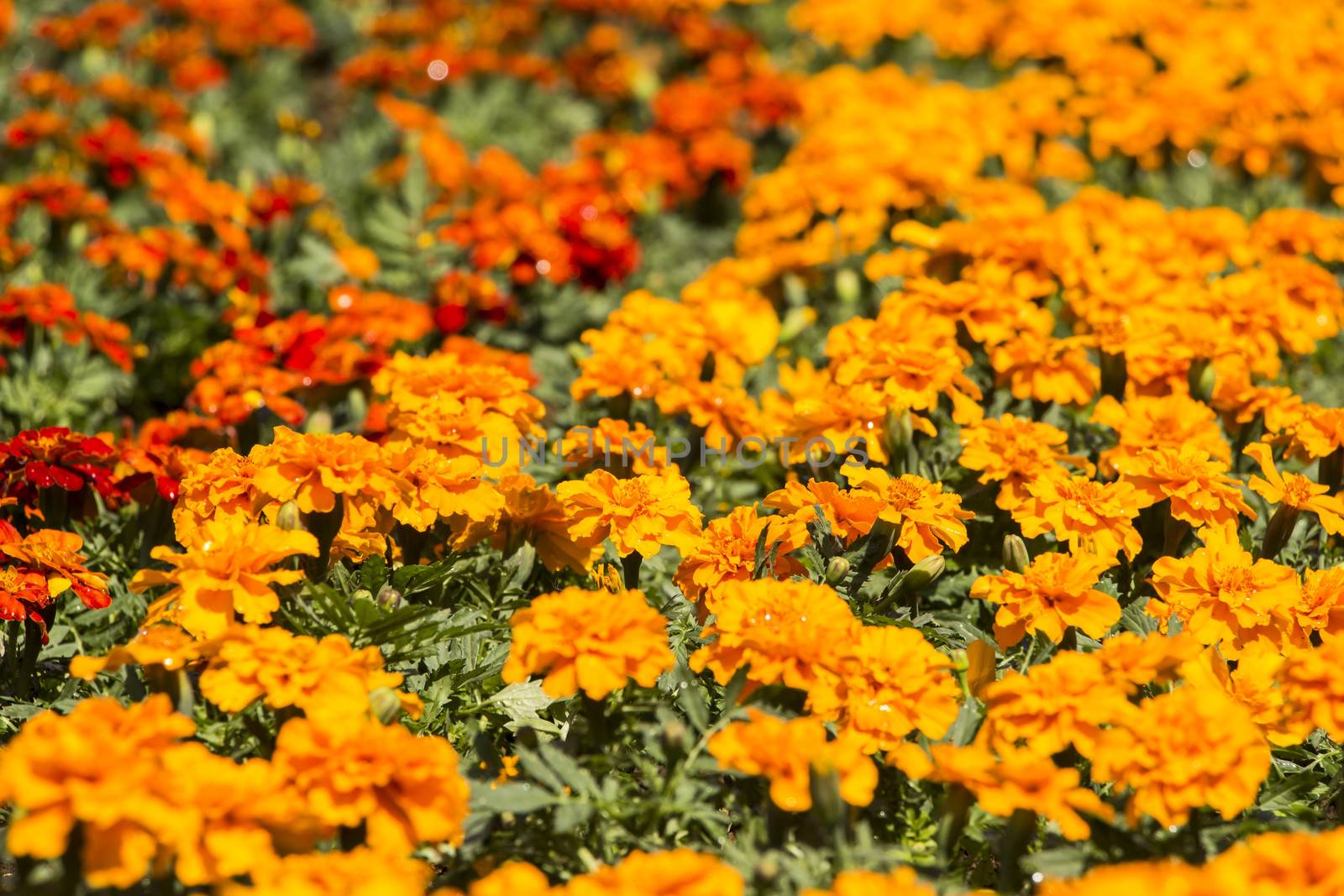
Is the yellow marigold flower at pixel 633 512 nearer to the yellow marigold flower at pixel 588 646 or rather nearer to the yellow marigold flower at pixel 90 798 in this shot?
the yellow marigold flower at pixel 588 646

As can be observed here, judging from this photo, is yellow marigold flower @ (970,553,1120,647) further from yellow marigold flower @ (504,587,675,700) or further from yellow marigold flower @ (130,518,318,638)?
yellow marigold flower @ (130,518,318,638)

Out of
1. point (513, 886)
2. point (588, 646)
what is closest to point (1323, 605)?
point (588, 646)

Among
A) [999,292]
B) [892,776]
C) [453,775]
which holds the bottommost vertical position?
[892,776]

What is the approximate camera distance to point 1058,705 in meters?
2.15

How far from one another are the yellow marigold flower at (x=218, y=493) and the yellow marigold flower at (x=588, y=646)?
740 mm

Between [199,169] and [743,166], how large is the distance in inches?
83.3

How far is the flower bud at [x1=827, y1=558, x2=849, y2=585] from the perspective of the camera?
2.54 m

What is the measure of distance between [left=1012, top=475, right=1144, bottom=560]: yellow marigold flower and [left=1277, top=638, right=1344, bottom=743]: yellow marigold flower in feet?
1.46

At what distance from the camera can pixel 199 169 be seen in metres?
5.08

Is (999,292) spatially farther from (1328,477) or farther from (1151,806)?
(1151,806)

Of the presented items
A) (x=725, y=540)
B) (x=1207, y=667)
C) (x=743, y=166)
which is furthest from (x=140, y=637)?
(x=743, y=166)

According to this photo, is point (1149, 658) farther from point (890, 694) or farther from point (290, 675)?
point (290, 675)

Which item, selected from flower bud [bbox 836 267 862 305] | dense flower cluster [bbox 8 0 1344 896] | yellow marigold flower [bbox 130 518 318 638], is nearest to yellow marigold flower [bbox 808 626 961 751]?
dense flower cluster [bbox 8 0 1344 896]

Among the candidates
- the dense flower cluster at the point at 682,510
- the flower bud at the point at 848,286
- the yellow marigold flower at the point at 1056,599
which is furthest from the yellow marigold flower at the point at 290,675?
the flower bud at the point at 848,286
